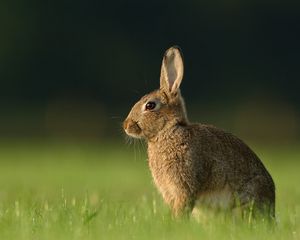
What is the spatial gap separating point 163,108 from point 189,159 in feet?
1.87

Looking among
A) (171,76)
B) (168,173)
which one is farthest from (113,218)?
(171,76)

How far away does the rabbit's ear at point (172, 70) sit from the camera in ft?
26.1

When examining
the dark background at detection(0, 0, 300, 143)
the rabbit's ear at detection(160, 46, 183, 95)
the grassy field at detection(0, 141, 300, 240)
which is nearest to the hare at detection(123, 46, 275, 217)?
the rabbit's ear at detection(160, 46, 183, 95)

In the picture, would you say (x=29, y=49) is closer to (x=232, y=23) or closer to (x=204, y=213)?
(x=232, y=23)

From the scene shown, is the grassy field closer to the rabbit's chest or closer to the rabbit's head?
the rabbit's chest

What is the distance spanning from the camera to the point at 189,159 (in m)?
7.48

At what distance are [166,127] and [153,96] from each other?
0.92 ft

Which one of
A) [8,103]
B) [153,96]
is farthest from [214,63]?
[153,96]

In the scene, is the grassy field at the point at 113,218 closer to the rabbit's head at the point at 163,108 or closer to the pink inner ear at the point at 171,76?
the rabbit's head at the point at 163,108

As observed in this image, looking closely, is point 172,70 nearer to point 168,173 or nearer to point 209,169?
point 168,173

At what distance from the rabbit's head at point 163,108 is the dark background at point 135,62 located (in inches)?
752

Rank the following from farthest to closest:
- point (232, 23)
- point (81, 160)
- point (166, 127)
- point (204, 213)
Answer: point (232, 23) → point (81, 160) → point (166, 127) → point (204, 213)

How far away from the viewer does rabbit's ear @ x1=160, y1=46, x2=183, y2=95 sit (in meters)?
7.95

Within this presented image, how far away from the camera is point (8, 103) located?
30.0 m
